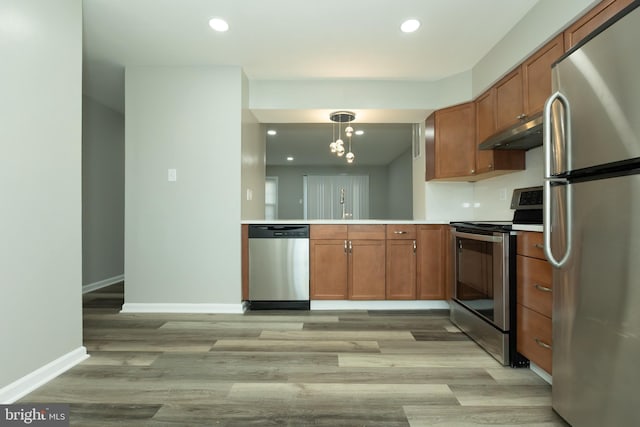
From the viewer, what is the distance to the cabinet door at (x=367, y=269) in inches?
125

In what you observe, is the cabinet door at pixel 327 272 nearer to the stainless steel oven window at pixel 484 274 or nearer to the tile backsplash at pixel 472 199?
the stainless steel oven window at pixel 484 274

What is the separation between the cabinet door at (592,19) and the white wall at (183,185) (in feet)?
8.41

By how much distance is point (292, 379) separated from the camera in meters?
1.78

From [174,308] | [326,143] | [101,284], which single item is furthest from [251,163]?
[326,143]

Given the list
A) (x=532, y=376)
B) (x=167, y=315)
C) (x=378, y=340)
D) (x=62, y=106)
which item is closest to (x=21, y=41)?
(x=62, y=106)

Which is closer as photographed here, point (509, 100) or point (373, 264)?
point (509, 100)

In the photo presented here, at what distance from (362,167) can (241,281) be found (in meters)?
6.29

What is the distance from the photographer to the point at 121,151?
177 inches

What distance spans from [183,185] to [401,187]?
546 cm

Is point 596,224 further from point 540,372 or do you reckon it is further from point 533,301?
point 540,372

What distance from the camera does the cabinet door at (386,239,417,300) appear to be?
3188mm

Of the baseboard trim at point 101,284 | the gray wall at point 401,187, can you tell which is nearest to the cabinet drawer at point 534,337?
the baseboard trim at point 101,284

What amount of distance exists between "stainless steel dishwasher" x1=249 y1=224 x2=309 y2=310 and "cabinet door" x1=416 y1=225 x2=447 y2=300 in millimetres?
1162

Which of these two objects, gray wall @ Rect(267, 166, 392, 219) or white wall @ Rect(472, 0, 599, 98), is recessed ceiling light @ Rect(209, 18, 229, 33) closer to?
white wall @ Rect(472, 0, 599, 98)
